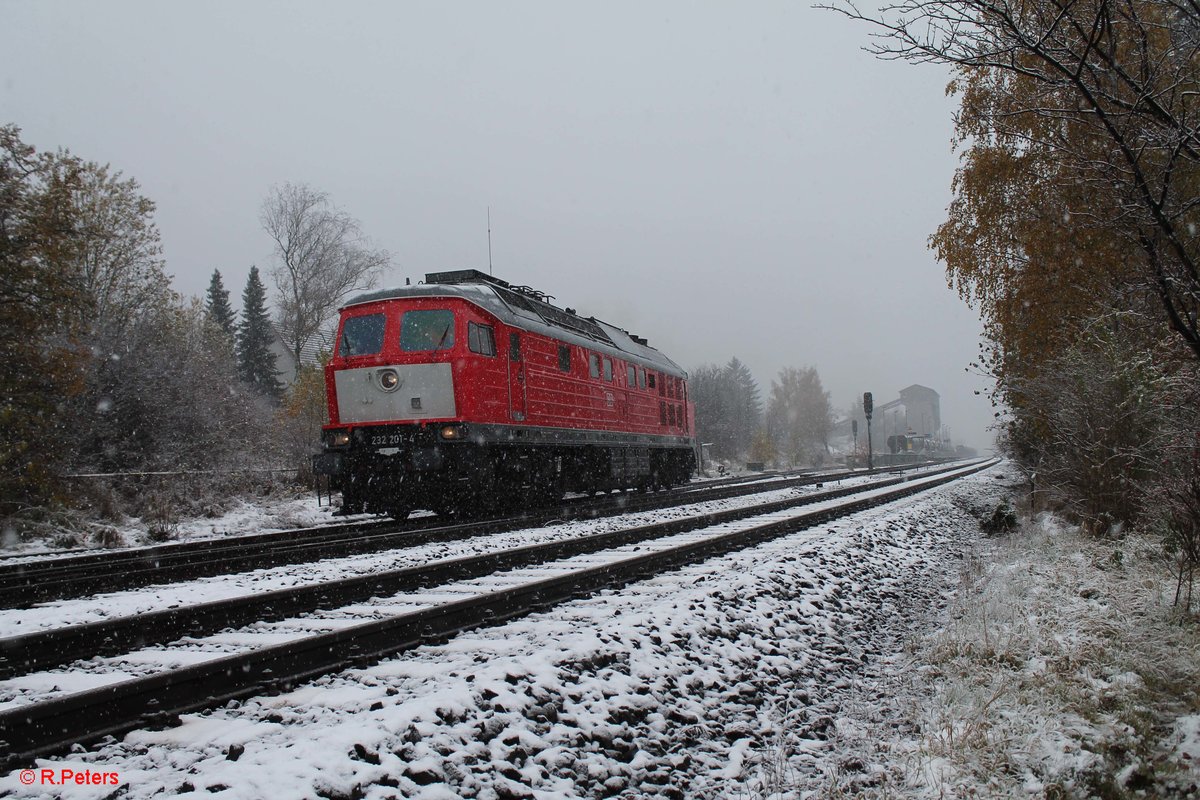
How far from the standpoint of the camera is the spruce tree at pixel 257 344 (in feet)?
166

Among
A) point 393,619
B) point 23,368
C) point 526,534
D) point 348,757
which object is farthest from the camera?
point 23,368

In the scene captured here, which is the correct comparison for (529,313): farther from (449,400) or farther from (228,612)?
(228,612)

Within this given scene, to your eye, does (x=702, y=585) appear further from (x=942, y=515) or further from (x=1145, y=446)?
(x=942, y=515)

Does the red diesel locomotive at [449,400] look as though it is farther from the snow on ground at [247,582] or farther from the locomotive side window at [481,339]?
the snow on ground at [247,582]

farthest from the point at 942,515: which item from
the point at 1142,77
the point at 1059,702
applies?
the point at 1142,77

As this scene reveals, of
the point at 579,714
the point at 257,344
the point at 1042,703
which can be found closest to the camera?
the point at 579,714

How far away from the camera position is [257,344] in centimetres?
5316

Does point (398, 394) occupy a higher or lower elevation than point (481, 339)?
lower

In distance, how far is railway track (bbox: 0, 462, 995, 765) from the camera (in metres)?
3.17

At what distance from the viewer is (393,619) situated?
15.4 ft

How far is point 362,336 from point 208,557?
4204mm

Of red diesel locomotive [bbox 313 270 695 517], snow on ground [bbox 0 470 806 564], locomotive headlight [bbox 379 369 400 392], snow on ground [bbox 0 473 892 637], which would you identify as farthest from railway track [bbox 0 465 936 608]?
locomotive headlight [bbox 379 369 400 392]

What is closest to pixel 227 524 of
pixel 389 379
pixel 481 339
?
pixel 389 379

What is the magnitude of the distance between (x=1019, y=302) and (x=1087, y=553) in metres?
5.31
